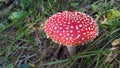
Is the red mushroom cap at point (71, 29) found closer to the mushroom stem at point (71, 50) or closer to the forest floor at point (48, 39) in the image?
the forest floor at point (48, 39)

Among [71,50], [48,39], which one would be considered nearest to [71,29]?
[71,50]

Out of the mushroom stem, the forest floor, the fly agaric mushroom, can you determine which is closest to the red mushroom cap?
the fly agaric mushroom

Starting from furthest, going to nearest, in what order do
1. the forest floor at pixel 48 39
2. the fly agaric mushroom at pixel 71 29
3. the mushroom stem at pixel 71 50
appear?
the mushroom stem at pixel 71 50 < the forest floor at pixel 48 39 < the fly agaric mushroom at pixel 71 29

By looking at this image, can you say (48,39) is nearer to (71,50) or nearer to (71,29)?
(71,50)

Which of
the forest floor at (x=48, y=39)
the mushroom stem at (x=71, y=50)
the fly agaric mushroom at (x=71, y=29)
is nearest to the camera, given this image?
the fly agaric mushroom at (x=71, y=29)

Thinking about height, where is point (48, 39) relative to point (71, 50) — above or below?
above

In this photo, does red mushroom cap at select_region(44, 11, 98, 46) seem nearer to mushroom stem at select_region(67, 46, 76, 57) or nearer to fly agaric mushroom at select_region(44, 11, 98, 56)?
fly agaric mushroom at select_region(44, 11, 98, 56)

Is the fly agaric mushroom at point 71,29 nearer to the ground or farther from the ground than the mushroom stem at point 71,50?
farther from the ground

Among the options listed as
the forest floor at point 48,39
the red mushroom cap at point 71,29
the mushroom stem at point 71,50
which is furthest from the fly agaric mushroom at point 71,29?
the mushroom stem at point 71,50

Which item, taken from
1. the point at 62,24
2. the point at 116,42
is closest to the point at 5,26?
the point at 62,24
